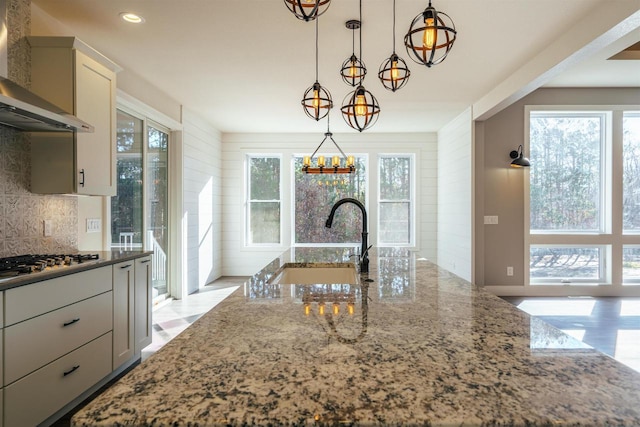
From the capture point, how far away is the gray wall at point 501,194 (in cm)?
575

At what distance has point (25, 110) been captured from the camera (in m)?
2.10

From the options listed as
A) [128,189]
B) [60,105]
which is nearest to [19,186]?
[60,105]

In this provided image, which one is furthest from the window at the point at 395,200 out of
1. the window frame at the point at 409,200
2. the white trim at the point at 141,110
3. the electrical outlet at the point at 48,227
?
the electrical outlet at the point at 48,227

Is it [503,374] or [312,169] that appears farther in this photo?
[312,169]

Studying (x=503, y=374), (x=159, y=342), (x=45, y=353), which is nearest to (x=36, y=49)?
(x=45, y=353)

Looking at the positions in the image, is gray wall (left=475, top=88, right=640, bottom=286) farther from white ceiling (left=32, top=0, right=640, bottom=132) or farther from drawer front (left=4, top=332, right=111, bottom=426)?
drawer front (left=4, top=332, right=111, bottom=426)

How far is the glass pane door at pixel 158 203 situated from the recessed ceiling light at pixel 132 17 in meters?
1.98

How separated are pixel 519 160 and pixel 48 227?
541 centimetres

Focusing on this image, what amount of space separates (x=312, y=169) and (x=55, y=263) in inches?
122

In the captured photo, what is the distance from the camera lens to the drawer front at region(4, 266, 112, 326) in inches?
75.8

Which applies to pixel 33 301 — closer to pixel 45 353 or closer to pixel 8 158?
pixel 45 353

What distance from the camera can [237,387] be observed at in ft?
2.25

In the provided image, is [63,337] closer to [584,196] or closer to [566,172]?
[566,172]

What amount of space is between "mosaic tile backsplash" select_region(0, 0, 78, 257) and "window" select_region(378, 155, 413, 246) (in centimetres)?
569
